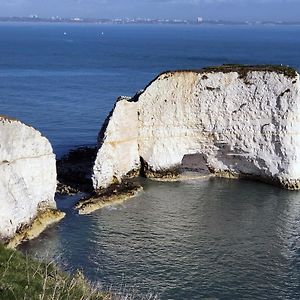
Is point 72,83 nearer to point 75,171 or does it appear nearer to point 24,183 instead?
point 75,171

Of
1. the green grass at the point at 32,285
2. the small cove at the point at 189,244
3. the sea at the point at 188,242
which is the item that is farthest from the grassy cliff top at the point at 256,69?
the green grass at the point at 32,285

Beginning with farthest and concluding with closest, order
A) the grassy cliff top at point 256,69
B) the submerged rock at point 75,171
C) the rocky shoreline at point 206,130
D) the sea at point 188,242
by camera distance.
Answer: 1. the grassy cliff top at point 256,69
2. the rocky shoreline at point 206,130
3. the submerged rock at point 75,171
4. the sea at point 188,242

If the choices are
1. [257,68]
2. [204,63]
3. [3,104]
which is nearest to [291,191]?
[257,68]

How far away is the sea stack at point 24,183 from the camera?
2998cm

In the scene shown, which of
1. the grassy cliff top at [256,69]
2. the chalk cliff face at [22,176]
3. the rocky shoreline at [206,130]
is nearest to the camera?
the chalk cliff face at [22,176]

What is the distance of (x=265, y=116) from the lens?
136ft

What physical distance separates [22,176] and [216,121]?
599 inches

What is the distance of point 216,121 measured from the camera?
42.1 m

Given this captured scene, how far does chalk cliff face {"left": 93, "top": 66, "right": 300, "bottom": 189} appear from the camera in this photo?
4106 cm

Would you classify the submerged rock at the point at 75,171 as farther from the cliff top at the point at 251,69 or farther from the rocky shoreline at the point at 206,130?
the cliff top at the point at 251,69

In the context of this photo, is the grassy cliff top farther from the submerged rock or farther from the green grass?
the green grass

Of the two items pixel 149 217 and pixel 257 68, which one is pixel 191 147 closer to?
pixel 257 68

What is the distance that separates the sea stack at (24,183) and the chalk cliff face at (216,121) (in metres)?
8.03

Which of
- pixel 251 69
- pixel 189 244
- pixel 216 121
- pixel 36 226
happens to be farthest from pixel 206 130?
pixel 36 226
